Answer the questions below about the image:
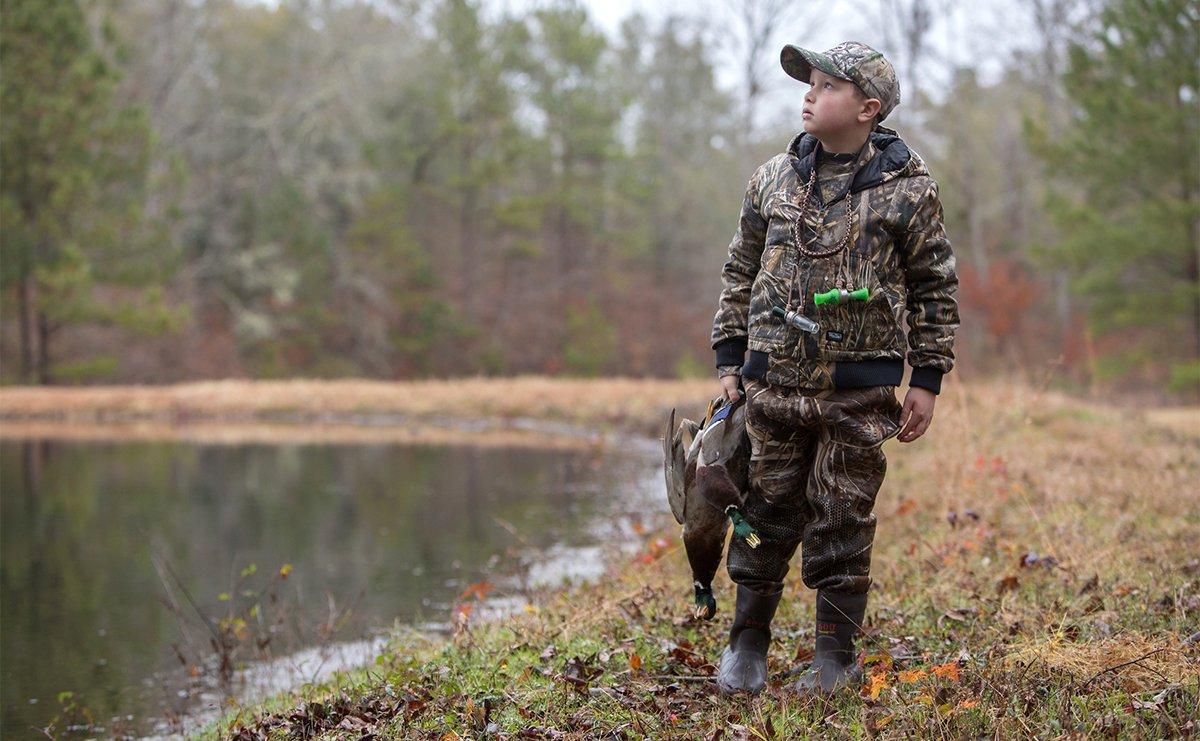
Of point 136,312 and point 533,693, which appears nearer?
point 533,693

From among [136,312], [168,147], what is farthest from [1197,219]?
[168,147]

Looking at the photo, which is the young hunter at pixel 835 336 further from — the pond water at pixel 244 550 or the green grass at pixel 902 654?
the pond water at pixel 244 550

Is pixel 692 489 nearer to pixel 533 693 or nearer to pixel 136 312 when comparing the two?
pixel 533 693

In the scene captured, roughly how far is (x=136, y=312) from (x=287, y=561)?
70.7ft

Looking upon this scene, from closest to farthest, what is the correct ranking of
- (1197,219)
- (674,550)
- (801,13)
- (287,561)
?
1. (674,550)
2. (287,561)
3. (1197,219)
4. (801,13)

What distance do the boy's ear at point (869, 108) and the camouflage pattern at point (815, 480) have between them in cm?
91

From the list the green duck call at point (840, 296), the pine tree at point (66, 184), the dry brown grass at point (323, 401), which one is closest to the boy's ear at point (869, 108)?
the green duck call at point (840, 296)

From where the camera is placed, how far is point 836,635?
4188 mm

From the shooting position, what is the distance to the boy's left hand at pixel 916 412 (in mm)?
4109

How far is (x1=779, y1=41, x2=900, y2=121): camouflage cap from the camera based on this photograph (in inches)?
159

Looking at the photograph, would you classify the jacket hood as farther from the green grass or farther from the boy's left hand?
the green grass

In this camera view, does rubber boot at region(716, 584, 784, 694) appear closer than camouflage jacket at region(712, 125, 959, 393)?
No

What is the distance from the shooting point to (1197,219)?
70.3ft

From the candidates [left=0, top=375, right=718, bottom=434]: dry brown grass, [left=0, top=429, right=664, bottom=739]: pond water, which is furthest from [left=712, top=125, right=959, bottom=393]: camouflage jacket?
[left=0, top=375, right=718, bottom=434]: dry brown grass
